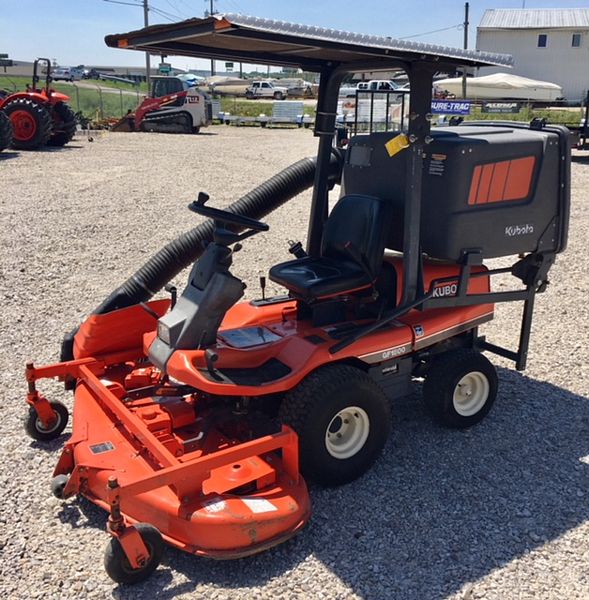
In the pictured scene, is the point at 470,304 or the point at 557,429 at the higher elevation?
the point at 470,304

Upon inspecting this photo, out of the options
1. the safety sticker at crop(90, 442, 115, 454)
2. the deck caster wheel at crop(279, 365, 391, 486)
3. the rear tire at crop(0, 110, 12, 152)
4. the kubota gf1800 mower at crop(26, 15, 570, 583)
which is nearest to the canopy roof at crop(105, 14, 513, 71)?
the kubota gf1800 mower at crop(26, 15, 570, 583)

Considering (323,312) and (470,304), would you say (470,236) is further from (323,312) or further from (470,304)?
(323,312)

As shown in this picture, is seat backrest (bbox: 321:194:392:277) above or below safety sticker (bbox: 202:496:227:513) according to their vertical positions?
above

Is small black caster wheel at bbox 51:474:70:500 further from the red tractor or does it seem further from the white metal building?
the white metal building

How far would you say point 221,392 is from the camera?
3.12 meters

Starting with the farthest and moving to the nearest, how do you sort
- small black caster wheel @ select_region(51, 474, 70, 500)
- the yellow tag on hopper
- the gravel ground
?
the yellow tag on hopper
small black caster wheel @ select_region(51, 474, 70, 500)
the gravel ground

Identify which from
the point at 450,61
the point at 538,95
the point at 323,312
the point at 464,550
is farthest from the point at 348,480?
the point at 538,95

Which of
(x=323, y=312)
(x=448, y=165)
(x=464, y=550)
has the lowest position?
(x=464, y=550)

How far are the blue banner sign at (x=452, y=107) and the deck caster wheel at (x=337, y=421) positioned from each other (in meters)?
13.6

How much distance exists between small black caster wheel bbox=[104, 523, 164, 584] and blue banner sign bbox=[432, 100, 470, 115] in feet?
47.9

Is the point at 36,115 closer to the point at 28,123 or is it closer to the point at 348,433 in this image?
the point at 28,123

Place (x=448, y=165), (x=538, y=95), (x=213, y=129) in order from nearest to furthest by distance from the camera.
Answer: (x=448, y=165), (x=213, y=129), (x=538, y=95)

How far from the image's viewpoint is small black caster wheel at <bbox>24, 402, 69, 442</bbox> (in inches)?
152

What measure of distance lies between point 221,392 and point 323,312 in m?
0.88
